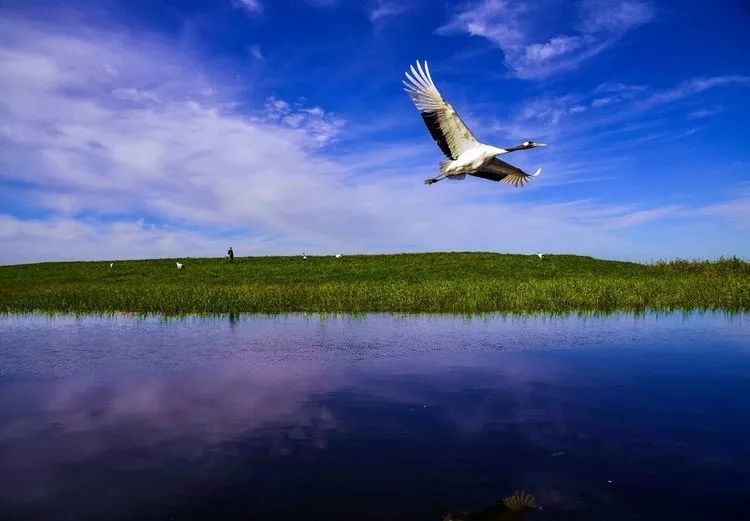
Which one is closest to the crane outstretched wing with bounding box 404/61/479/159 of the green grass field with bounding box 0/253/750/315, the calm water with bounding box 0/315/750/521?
the calm water with bounding box 0/315/750/521

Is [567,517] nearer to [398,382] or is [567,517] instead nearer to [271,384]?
[398,382]

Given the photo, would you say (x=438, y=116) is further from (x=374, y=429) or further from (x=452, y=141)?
(x=374, y=429)

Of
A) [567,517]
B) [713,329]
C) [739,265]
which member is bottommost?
[567,517]

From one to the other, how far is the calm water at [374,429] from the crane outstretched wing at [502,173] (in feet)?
13.4

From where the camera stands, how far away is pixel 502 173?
42.4 feet

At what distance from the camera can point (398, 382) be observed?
12.4 metres

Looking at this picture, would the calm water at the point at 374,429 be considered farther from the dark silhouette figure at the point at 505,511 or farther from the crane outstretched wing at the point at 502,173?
the crane outstretched wing at the point at 502,173

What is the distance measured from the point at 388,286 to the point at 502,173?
2092cm

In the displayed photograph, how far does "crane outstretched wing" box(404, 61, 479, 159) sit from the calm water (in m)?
4.76

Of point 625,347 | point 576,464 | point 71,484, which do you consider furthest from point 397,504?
point 625,347

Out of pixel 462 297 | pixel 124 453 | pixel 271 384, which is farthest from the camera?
pixel 462 297

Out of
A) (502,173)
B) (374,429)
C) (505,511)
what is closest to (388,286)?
(502,173)

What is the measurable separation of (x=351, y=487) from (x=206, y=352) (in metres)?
9.97

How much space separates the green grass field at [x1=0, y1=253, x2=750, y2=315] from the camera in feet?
87.6
